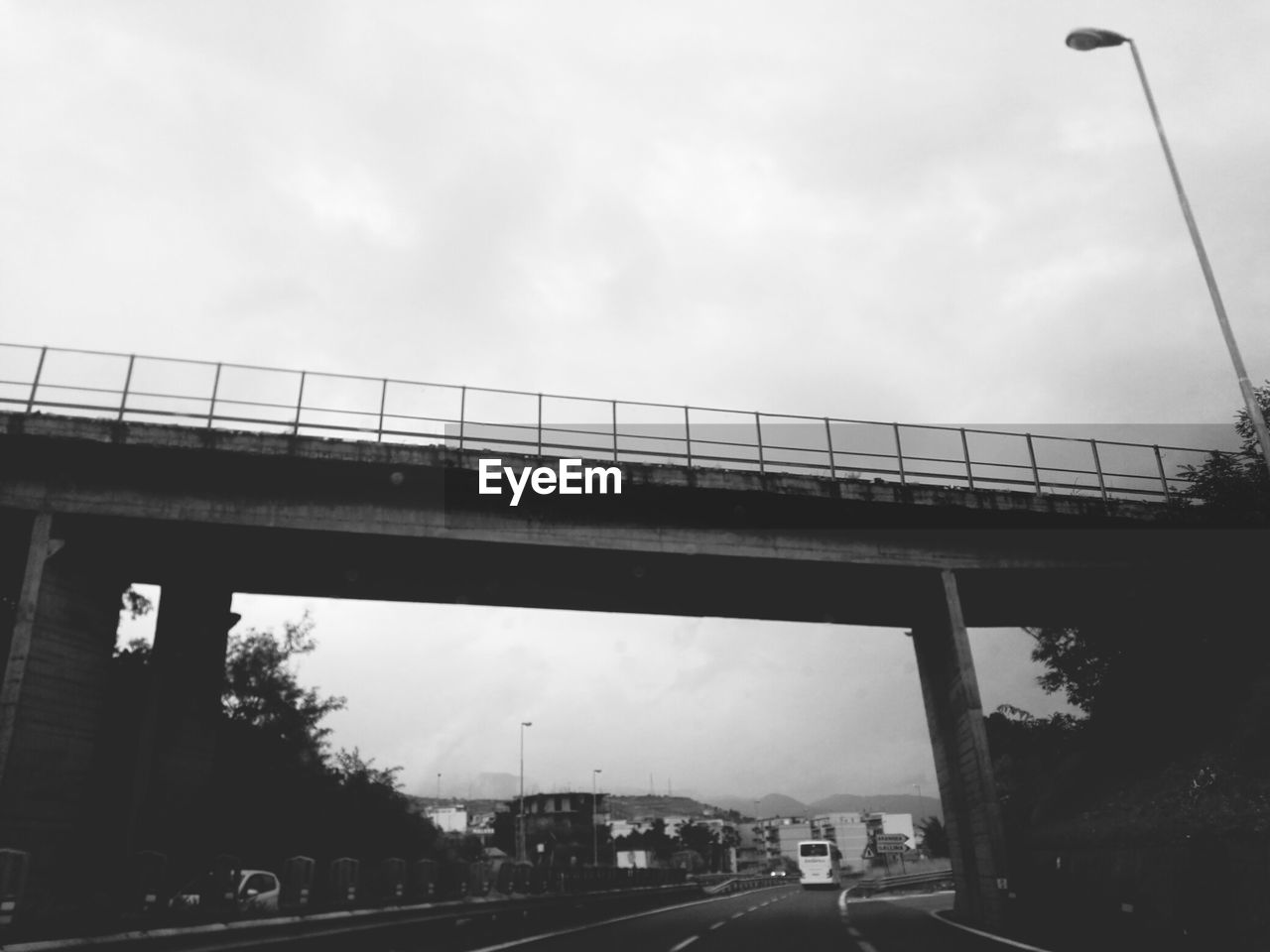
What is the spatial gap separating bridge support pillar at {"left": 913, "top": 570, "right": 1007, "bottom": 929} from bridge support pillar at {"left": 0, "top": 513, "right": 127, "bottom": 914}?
66.1 ft

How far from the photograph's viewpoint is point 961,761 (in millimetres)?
23875

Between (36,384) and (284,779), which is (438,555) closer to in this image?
(36,384)

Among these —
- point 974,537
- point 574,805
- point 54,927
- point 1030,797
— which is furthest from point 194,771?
point 574,805

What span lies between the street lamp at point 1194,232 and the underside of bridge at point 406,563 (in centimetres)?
934

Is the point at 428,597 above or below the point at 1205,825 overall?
above

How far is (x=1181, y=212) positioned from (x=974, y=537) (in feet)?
35.3

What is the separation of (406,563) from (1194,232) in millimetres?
18363

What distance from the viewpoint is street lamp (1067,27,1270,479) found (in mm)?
13703

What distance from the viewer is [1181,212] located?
50.4ft

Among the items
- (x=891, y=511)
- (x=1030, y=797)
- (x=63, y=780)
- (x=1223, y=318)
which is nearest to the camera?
(x=1223, y=318)

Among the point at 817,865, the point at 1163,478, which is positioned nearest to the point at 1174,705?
the point at 1163,478

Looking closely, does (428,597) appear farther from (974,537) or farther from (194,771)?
(974,537)

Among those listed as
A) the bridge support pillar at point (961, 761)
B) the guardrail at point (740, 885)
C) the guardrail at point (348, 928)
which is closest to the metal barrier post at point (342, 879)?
the guardrail at point (348, 928)

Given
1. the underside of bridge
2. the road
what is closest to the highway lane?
the road
